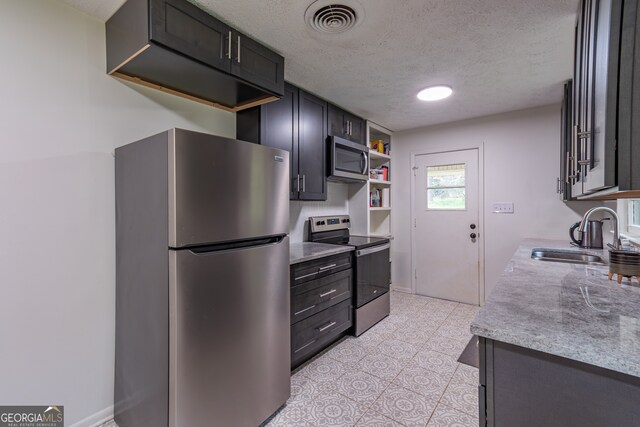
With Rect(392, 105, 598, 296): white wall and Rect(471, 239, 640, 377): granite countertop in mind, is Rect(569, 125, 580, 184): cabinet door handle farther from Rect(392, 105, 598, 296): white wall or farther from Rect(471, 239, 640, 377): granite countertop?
Rect(392, 105, 598, 296): white wall

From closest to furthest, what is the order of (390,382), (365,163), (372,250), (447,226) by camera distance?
(390,382) < (372,250) < (365,163) < (447,226)

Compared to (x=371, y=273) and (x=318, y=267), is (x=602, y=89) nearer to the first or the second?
(x=318, y=267)

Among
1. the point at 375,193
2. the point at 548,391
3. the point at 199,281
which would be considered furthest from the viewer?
the point at 375,193

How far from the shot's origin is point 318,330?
2314mm

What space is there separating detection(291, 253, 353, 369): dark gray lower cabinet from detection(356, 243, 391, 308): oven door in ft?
0.40

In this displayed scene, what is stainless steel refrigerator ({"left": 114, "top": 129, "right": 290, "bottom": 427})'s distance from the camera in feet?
4.25

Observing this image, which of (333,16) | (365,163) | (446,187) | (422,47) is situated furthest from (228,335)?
(446,187)

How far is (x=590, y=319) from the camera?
3.13ft

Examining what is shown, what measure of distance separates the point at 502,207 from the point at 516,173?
42 centimetres

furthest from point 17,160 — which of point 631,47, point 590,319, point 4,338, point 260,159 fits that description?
point 590,319

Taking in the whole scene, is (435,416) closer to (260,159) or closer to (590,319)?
(590,319)

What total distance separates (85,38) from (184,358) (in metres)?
1.80

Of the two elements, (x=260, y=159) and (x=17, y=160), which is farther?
(x=260, y=159)

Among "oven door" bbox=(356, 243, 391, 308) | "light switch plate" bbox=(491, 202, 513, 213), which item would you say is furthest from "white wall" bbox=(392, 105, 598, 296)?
"oven door" bbox=(356, 243, 391, 308)
